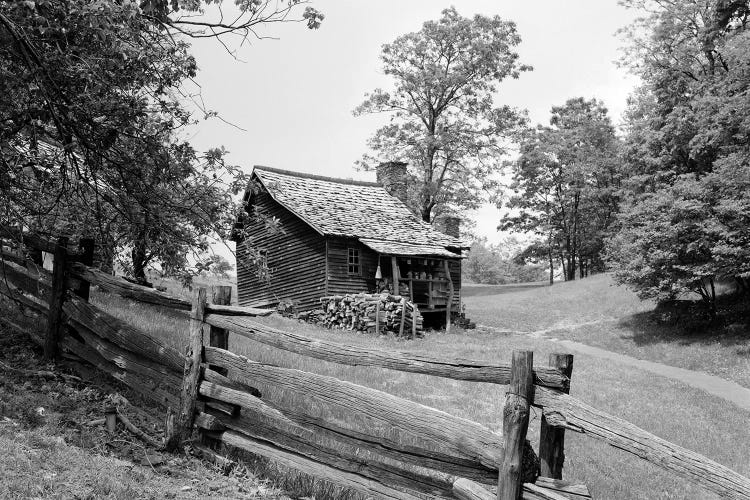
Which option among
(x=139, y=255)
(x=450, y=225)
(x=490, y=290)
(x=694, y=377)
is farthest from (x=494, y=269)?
(x=139, y=255)

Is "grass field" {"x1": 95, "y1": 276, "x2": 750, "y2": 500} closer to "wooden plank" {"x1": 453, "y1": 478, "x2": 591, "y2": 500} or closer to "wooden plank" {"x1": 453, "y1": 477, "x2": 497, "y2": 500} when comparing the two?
"wooden plank" {"x1": 453, "y1": 478, "x2": 591, "y2": 500}

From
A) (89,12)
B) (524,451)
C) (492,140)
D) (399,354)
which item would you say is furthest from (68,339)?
(492,140)

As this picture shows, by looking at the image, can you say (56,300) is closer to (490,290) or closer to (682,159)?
(682,159)

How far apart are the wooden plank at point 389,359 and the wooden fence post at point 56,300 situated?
307 centimetres

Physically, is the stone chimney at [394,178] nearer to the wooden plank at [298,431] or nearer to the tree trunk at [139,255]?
the tree trunk at [139,255]

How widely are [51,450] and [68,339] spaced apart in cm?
297

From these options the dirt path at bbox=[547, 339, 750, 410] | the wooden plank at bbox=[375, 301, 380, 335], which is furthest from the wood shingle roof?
the dirt path at bbox=[547, 339, 750, 410]

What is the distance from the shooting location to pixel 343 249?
25.8 m

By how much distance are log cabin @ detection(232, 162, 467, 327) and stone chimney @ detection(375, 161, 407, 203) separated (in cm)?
256

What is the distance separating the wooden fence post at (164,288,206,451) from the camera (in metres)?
6.17

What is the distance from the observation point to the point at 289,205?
A: 85.9 feet

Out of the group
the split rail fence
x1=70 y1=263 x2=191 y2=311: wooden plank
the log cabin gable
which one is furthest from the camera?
the log cabin gable

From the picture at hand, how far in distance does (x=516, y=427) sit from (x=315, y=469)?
6.73 ft

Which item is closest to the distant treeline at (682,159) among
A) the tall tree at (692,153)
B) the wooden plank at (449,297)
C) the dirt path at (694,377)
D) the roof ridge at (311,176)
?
the tall tree at (692,153)
